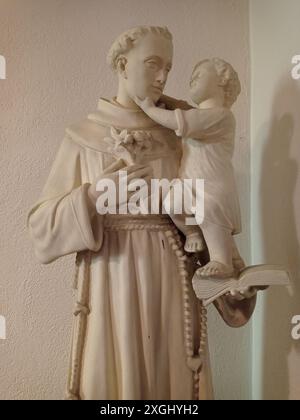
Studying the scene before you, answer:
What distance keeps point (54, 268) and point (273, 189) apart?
624mm

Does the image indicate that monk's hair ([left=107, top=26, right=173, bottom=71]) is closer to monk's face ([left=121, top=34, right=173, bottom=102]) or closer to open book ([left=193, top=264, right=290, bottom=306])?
monk's face ([left=121, top=34, right=173, bottom=102])

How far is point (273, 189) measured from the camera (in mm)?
1521

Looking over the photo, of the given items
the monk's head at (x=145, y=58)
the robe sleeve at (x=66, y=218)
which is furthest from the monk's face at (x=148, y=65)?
the robe sleeve at (x=66, y=218)

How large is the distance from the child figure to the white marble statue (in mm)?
20

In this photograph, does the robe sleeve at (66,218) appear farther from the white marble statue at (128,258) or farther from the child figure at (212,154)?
the child figure at (212,154)

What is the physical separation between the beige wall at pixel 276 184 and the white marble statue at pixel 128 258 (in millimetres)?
275

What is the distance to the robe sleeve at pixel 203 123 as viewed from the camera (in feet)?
3.60

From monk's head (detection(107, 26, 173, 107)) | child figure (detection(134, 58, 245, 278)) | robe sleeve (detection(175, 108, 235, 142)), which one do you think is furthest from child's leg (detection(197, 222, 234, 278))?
monk's head (detection(107, 26, 173, 107))

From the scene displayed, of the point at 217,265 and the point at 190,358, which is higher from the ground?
the point at 217,265

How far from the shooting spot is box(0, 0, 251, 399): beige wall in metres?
1.57
